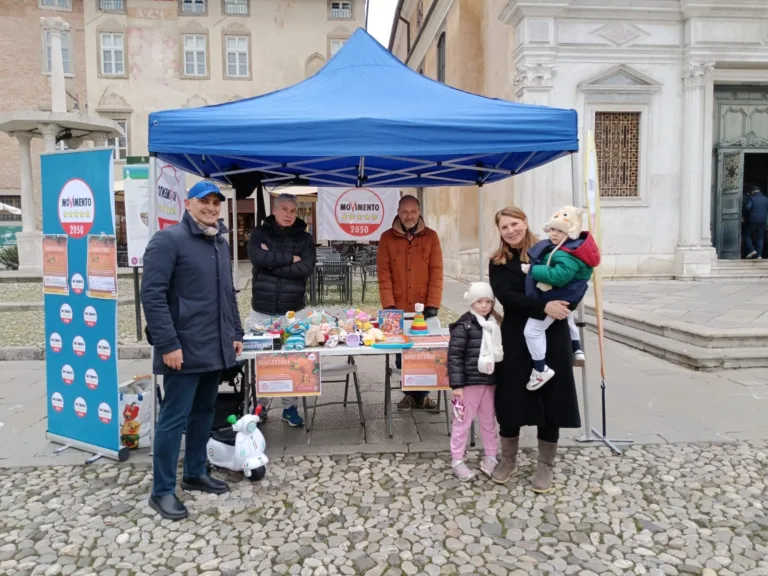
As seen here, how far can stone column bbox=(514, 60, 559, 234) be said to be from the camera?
11.7 metres

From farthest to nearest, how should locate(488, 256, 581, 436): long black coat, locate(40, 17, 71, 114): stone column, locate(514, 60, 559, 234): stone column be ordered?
locate(40, 17, 71, 114): stone column → locate(514, 60, 559, 234): stone column → locate(488, 256, 581, 436): long black coat

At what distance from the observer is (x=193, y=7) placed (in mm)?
25594

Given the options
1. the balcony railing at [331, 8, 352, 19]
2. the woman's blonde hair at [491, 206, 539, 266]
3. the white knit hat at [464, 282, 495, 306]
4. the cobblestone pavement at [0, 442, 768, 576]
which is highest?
the balcony railing at [331, 8, 352, 19]

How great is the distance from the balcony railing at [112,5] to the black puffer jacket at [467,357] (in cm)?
2813

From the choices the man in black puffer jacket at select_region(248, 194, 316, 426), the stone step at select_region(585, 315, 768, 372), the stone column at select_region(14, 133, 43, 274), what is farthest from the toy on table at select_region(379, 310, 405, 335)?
the stone column at select_region(14, 133, 43, 274)

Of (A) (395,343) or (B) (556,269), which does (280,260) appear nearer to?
(A) (395,343)

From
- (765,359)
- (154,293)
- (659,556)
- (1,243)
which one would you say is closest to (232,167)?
(154,293)

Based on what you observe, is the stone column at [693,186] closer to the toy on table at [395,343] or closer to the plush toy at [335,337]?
the toy on table at [395,343]

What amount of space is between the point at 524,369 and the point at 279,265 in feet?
6.61

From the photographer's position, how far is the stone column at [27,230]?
16.2 meters

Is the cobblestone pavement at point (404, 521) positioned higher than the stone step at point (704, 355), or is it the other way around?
the stone step at point (704, 355)

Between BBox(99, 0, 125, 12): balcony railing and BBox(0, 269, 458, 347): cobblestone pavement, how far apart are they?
53.9 feet

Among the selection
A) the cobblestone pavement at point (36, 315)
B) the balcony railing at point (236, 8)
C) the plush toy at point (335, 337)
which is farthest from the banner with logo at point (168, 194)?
the balcony railing at point (236, 8)

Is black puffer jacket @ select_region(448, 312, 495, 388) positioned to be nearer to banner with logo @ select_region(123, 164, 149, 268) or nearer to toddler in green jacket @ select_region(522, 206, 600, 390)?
toddler in green jacket @ select_region(522, 206, 600, 390)
